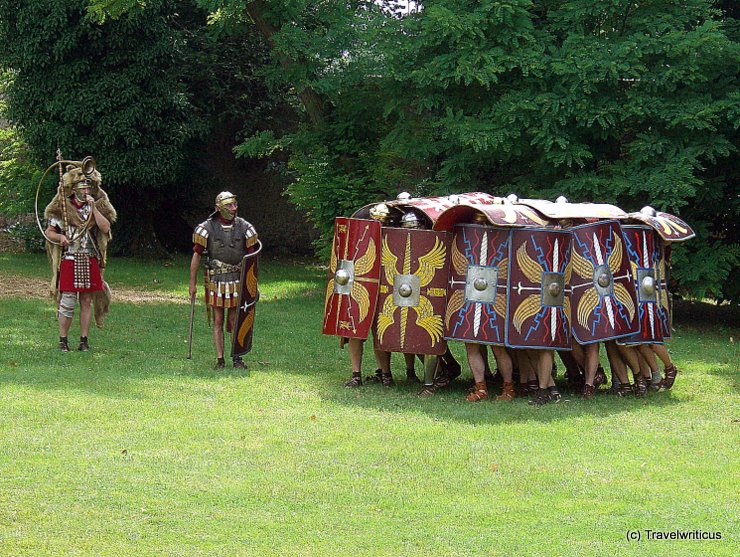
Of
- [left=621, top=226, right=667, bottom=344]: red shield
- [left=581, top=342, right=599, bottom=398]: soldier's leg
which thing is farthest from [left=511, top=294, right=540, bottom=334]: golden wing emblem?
[left=621, top=226, right=667, bottom=344]: red shield

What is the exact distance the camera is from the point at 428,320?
10.3 meters

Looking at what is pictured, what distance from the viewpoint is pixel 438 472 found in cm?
766

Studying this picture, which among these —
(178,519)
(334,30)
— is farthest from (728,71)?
(178,519)

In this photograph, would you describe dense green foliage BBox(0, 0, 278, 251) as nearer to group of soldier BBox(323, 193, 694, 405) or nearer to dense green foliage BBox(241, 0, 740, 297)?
dense green foliage BBox(241, 0, 740, 297)

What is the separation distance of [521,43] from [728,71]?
9.65ft

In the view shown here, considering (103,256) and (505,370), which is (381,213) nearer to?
(505,370)

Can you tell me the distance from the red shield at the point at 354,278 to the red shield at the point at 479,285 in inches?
31.5

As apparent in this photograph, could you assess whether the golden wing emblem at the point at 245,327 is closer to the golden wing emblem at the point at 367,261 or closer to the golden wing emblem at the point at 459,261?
the golden wing emblem at the point at 367,261

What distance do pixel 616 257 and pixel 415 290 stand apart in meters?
1.86

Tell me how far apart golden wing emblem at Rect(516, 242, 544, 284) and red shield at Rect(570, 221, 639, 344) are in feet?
1.41

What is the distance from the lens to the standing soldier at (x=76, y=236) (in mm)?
12211

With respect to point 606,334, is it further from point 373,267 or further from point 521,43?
point 521,43

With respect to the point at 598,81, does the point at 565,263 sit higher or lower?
lower

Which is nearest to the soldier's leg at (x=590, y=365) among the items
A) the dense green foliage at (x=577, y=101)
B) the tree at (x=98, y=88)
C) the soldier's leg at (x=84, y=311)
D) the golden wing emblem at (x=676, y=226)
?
the golden wing emblem at (x=676, y=226)
